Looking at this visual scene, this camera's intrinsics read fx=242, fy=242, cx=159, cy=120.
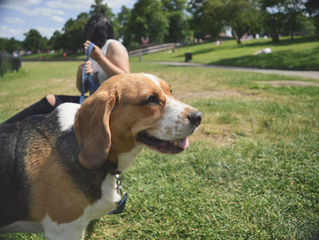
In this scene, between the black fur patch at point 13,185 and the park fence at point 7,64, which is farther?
the park fence at point 7,64

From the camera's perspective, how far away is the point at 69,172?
6.53ft

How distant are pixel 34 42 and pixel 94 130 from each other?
131 metres

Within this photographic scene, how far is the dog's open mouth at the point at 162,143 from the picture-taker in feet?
7.36

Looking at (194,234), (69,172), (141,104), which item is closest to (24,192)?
(69,172)

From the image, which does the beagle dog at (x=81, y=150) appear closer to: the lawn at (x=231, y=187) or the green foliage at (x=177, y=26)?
the lawn at (x=231, y=187)

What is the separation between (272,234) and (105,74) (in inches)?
114

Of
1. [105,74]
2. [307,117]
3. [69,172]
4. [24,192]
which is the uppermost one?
[105,74]

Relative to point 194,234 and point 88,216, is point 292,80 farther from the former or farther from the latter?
point 88,216

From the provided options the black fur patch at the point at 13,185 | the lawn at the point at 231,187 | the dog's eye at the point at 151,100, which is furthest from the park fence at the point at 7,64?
the dog's eye at the point at 151,100

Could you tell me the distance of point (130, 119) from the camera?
2.16 meters

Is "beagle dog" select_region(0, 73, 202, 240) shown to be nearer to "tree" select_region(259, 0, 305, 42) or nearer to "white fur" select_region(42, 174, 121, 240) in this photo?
"white fur" select_region(42, 174, 121, 240)

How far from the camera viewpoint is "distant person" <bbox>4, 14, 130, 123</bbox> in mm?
3010

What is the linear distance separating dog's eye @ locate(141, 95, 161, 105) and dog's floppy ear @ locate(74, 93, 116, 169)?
308 millimetres

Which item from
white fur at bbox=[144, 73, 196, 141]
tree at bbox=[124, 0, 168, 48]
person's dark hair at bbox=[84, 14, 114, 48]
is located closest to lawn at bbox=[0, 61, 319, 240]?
white fur at bbox=[144, 73, 196, 141]
